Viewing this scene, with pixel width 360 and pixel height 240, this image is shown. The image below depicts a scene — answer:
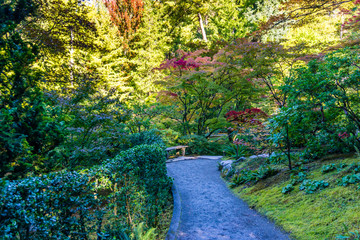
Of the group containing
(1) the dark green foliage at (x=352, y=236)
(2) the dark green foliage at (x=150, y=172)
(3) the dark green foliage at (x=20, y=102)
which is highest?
(3) the dark green foliage at (x=20, y=102)

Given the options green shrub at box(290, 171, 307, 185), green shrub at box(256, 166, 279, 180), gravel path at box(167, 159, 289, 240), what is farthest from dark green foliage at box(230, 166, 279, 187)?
green shrub at box(290, 171, 307, 185)

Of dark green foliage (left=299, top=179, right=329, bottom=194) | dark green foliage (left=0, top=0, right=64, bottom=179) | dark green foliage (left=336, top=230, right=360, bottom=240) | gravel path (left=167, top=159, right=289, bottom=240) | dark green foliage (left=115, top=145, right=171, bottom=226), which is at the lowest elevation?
gravel path (left=167, top=159, right=289, bottom=240)

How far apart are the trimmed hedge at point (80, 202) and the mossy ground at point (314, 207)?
215 centimetres

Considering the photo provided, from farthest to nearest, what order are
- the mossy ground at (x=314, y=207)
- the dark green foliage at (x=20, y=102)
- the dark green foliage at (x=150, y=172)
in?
the dark green foliage at (x=150, y=172)
the mossy ground at (x=314, y=207)
the dark green foliage at (x=20, y=102)

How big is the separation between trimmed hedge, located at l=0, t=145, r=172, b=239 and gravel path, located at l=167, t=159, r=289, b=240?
0.74 meters

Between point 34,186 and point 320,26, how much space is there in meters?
23.2

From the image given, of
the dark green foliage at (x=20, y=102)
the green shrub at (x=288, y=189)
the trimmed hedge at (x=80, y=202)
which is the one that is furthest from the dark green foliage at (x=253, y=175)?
the dark green foliage at (x=20, y=102)

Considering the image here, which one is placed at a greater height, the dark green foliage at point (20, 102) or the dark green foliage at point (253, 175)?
the dark green foliage at point (20, 102)

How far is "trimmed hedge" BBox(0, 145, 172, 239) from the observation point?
4.87ft

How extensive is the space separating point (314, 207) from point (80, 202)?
3.33 m

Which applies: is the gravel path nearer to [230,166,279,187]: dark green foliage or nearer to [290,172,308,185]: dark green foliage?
[230,166,279,187]: dark green foliage

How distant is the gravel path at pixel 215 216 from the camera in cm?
307

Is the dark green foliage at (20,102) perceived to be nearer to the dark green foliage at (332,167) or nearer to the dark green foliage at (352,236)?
the dark green foliage at (352,236)

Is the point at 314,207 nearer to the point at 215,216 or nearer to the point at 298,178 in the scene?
the point at 298,178
